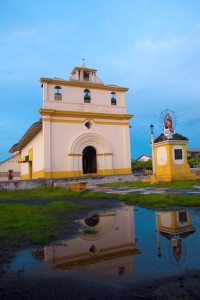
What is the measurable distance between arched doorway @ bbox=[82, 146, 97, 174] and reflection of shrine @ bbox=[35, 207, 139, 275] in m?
19.9

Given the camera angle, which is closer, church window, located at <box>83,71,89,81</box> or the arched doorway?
church window, located at <box>83,71,89,81</box>

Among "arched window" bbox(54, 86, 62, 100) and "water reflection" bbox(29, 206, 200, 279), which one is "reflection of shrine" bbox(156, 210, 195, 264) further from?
"arched window" bbox(54, 86, 62, 100)

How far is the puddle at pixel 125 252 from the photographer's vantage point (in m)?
2.79

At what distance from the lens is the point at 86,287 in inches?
94.7

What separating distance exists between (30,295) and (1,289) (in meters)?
0.33

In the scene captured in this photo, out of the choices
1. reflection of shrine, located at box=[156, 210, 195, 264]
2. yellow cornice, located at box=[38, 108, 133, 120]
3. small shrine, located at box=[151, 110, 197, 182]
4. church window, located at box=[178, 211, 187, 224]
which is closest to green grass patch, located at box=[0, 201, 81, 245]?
reflection of shrine, located at box=[156, 210, 195, 264]

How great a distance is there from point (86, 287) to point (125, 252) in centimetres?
115

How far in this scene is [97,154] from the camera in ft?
77.2

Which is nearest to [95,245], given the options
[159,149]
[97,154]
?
[159,149]

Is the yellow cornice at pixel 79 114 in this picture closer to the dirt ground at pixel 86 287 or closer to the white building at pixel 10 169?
the white building at pixel 10 169

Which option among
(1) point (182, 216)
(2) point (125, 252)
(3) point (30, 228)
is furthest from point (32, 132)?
(2) point (125, 252)

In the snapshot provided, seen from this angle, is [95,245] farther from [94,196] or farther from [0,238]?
[94,196]

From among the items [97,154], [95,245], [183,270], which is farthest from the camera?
[97,154]

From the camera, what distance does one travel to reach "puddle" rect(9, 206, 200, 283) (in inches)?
110
